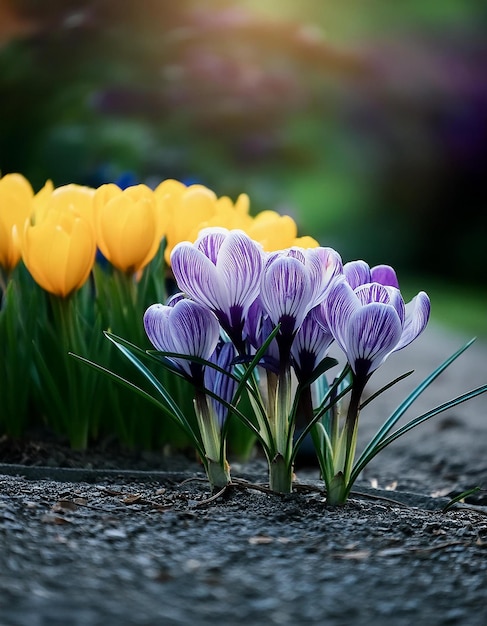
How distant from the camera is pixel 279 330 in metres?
1.04

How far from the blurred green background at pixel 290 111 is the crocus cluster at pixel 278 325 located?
121cm

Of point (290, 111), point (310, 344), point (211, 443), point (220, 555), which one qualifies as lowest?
point (220, 555)

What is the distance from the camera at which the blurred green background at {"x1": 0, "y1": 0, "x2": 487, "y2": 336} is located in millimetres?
4227

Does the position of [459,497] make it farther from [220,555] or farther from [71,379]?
[71,379]

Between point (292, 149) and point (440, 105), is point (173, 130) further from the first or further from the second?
point (440, 105)

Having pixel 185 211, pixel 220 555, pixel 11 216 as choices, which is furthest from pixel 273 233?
pixel 220 555

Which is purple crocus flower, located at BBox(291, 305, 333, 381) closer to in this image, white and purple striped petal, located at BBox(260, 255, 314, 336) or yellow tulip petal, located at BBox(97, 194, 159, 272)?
white and purple striped petal, located at BBox(260, 255, 314, 336)

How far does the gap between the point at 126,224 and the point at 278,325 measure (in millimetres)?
472

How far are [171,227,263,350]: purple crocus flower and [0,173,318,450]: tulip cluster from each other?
0.33m

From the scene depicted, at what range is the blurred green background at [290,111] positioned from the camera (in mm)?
4227

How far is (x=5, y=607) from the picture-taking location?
0.75 m

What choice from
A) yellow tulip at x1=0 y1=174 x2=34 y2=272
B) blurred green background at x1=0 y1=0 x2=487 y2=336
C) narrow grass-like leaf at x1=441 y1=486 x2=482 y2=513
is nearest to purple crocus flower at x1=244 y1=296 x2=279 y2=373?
narrow grass-like leaf at x1=441 y1=486 x2=482 y2=513

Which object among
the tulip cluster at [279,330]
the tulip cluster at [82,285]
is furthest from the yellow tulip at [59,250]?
the tulip cluster at [279,330]

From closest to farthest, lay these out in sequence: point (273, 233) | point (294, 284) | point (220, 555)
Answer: point (220, 555), point (294, 284), point (273, 233)
